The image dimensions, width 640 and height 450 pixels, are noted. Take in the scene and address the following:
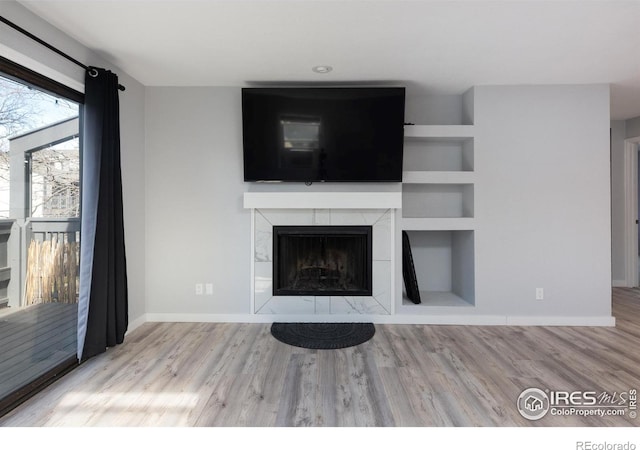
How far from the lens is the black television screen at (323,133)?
3.03 m

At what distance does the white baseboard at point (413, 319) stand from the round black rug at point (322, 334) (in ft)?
0.22

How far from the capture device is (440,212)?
11.6 feet

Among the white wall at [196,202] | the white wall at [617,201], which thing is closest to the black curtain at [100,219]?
the white wall at [196,202]

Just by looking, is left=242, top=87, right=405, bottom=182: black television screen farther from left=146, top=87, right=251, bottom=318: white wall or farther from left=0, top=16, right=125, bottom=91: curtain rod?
left=0, top=16, right=125, bottom=91: curtain rod

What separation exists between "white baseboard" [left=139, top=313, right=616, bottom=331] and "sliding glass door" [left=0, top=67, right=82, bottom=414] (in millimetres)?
841

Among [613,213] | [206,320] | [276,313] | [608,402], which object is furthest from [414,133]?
[613,213]

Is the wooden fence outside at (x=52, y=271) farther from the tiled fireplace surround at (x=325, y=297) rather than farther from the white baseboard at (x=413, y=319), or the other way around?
the tiled fireplace surround at (x=325, y=297)

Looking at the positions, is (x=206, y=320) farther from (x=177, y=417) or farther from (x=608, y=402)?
(x=608, y=402)

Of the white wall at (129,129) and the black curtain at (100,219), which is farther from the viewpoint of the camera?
the black curtain at (100,219)

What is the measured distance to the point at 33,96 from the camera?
81.7 inches

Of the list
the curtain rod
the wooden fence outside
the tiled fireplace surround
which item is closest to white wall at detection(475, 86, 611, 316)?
the tiled fireplace surround

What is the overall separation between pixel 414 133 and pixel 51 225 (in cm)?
310

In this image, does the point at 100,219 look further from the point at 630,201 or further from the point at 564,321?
the point at 630,201

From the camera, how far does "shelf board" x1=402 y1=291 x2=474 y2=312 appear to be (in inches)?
127
